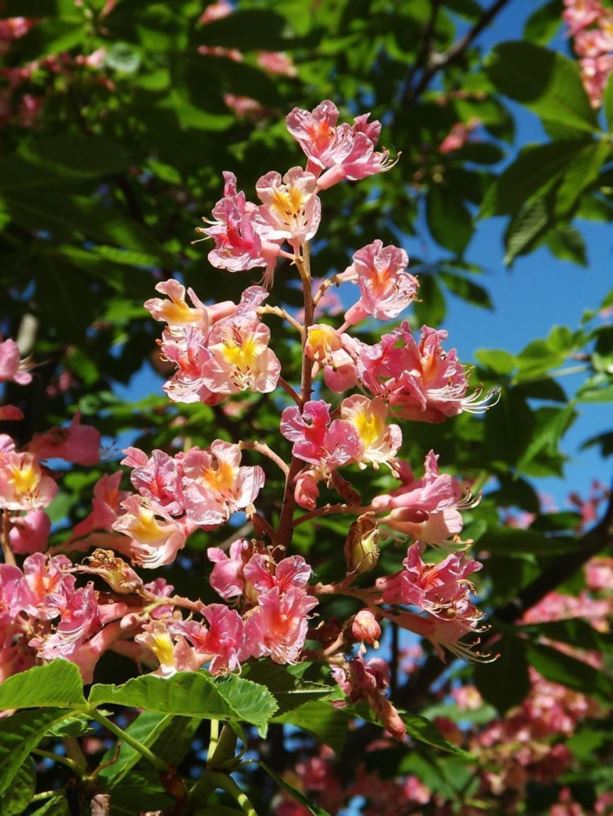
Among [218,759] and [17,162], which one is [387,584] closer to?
[218,759]

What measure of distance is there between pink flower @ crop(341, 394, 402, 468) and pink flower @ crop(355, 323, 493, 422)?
2 centimetres

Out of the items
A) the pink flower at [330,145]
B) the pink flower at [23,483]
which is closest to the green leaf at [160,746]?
the pink flower at [23,483]

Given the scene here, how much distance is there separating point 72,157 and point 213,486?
96cm

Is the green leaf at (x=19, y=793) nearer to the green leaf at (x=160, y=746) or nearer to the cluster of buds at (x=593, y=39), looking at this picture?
the green leaf at (x=160, y=746)

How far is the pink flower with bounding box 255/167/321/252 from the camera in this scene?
108 cm

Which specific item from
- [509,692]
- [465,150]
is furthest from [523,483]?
[465,150]

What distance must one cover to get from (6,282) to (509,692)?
168 centimetres

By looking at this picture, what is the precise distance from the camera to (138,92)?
8.05 feet

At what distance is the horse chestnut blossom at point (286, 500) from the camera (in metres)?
0.98

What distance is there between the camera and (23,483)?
1257mm

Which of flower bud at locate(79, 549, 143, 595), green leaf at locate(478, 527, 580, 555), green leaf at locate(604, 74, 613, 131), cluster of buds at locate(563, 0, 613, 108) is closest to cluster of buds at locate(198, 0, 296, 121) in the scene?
cluster of buds at locate(563, 0, 613, 108)

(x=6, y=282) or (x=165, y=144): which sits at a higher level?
(x=165, y=144)

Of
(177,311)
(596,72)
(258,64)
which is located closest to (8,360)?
(177,311)

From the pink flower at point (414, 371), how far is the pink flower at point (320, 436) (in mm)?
64
